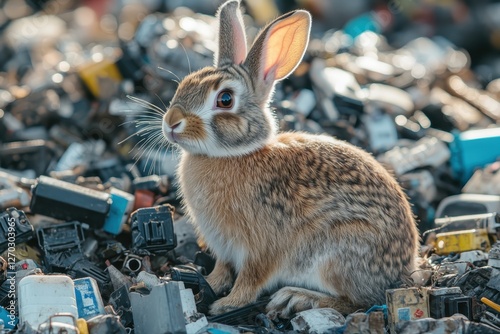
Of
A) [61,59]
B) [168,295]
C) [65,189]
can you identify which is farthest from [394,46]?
[168,295]

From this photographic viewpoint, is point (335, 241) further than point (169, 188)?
No

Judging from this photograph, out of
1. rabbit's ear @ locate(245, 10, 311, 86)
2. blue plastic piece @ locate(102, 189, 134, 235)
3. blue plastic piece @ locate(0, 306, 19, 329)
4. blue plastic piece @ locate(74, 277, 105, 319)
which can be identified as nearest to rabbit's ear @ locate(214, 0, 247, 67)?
rabbit's ear @ locate(245, 10, 311, 86)

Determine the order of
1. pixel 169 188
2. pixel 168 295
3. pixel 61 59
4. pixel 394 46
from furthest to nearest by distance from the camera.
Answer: pixel 394 46
pixel 61 59
pixel 169 188
pixel 168 295

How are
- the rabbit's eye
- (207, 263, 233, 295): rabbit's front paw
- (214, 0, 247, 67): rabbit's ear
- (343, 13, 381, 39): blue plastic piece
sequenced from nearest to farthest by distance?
1. the rabbit's eye
2. (207, 263, 233, 295): rabbit's front paw
3. (214, 0, 247, 67): rabbit's ear
4. (343, 13, 381, 39): blue plastic piece

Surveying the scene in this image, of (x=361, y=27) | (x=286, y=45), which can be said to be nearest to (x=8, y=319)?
(x=286, y=45)

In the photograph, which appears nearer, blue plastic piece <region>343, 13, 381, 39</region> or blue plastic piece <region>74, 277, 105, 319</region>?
blue plastic piece <region>74, 277, 105, 319</region>

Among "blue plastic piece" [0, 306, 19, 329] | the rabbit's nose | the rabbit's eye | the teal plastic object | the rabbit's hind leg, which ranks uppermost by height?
the rabbit's eye

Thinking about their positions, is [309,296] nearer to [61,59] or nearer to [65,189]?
[65,189]

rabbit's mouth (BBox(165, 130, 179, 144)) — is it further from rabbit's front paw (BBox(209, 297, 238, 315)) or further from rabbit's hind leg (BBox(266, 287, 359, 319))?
rabbit's hind leg (BBox(266, 287, 359, 319))
